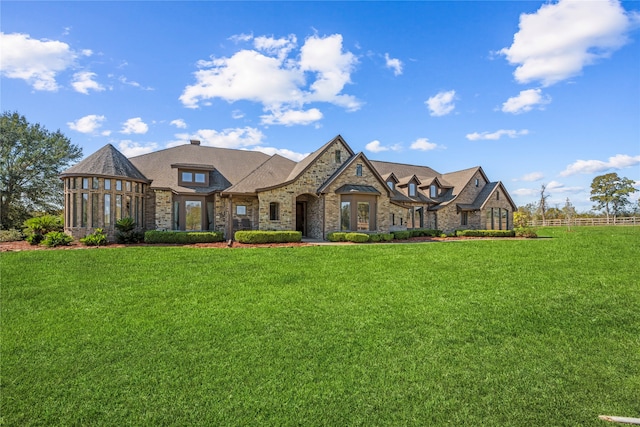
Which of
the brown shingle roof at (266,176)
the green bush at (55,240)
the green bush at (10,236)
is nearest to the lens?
the green bush at (55,240)

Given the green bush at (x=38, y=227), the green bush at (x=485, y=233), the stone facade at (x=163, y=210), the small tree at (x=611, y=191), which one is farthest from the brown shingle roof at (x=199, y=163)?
the small tree at (x=611, y=191)

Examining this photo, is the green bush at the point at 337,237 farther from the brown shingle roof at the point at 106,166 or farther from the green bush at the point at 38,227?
the green bush at the point at 38,227

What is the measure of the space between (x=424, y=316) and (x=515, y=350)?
1733mm

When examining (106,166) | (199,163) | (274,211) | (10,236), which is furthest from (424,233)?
(10,236)

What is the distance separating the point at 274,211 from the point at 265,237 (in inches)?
132

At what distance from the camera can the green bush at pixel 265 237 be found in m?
16.9

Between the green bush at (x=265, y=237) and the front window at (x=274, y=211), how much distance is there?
9.37 feet

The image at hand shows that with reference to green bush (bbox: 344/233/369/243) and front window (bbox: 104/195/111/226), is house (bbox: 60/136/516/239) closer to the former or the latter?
front window (bbox: 104/195/111/226)

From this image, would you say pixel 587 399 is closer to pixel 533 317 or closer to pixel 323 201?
pixel 533 317

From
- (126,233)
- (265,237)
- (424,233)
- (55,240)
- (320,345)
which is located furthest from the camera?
(424,233)

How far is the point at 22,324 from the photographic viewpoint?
270 inches

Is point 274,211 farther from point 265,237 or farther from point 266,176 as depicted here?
point 265,237

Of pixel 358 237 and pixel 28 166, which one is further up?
pixel 28 166

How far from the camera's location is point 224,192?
19516 mm
